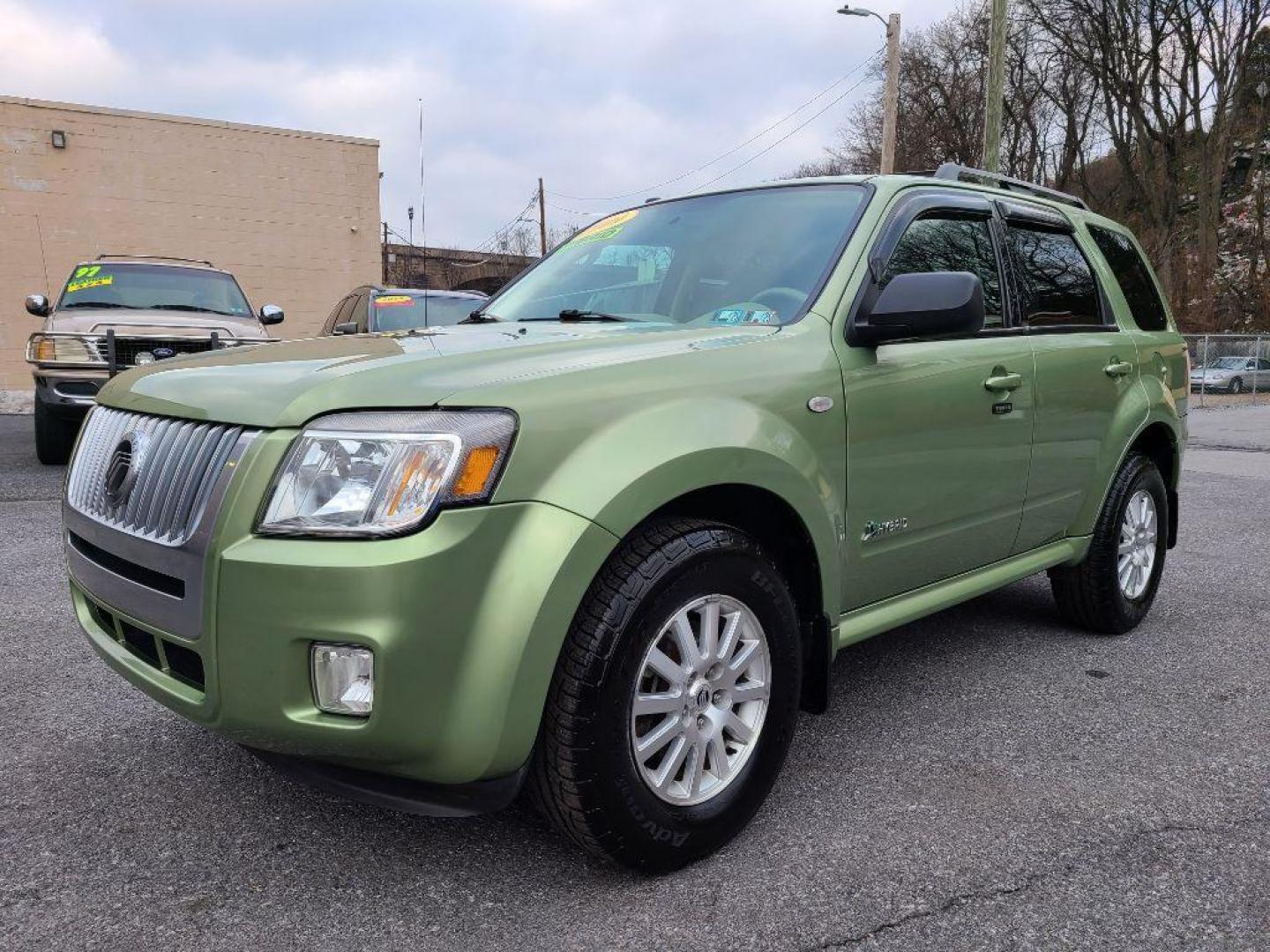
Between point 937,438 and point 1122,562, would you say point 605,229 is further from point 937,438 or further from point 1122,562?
point 1122,562

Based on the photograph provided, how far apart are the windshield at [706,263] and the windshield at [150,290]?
6.72m

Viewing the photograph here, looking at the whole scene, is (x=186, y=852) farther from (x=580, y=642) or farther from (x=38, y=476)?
(x=38, y=476)

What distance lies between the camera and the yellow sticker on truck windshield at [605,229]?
3689 mm

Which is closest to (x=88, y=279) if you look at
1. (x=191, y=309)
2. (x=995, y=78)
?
(x=191, y=309)

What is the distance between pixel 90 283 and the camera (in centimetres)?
932

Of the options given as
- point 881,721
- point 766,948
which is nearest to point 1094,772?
point 881,721

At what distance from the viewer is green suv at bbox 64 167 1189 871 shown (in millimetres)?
1925

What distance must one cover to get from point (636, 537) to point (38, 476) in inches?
302

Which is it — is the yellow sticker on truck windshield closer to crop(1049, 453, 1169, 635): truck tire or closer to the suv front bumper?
the suv front bumper

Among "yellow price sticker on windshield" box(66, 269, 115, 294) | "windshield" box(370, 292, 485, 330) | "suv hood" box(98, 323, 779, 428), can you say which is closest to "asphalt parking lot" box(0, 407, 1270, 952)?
"suv hood" box(98, 323, 779, 428)

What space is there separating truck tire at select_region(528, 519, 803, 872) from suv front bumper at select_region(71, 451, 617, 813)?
0.10 m

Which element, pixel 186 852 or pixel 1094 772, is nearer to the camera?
pixel 186 852

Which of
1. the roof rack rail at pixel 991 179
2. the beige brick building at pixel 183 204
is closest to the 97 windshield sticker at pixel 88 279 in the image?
the beige brick building at pixel 183 204

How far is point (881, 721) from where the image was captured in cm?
326
